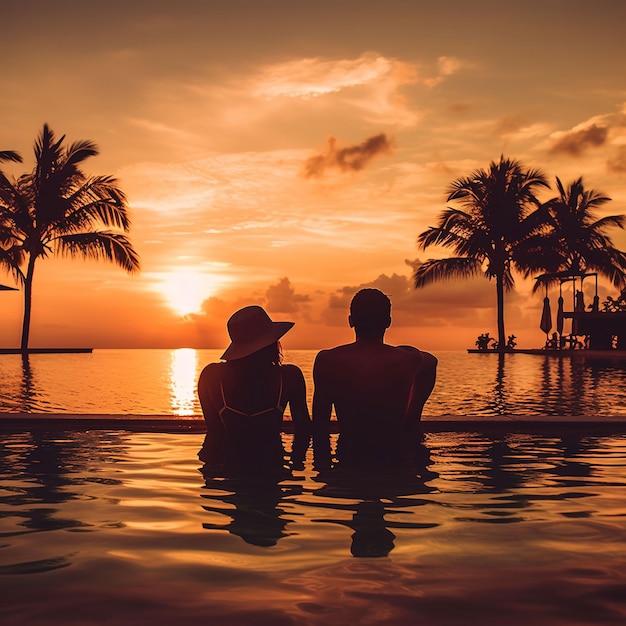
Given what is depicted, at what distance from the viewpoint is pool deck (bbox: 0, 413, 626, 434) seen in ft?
24.7

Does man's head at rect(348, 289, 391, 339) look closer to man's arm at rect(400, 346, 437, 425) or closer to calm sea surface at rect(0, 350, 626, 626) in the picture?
man's arm at rect(400, 346, 437, 425)

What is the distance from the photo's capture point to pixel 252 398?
5133 millimetres

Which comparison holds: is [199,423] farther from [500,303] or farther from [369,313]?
[500,303]

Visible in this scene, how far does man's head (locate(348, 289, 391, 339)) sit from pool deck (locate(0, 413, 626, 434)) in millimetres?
2651

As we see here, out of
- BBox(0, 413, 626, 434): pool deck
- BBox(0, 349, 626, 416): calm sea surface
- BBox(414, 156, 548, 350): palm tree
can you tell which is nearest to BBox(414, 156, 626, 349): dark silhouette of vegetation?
BBox(414, 156, 548, 350): palm tree

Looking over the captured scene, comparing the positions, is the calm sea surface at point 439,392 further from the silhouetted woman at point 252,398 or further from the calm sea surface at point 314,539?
→ the silhouetted woman at point 252,398

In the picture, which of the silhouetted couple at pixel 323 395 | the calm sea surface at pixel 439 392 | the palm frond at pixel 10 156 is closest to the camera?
the silhouetted couple at pixel 323 395

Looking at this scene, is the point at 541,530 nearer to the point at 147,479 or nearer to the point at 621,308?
the point at 147,479

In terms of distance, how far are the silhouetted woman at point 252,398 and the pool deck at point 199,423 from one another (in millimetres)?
2007

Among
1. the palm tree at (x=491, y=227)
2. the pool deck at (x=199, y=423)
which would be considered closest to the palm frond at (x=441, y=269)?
the palm tree at (x=491, y=227)

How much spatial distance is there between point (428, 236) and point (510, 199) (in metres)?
4.34

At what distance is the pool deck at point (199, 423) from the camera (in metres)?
7.52

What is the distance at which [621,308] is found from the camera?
1395 inches

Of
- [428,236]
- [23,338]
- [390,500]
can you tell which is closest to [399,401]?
[390,500]
